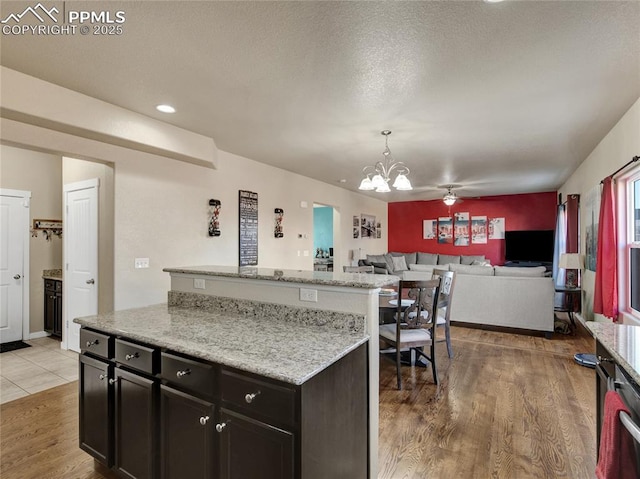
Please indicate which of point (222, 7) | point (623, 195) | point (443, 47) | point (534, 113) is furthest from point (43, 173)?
point (623, 195)

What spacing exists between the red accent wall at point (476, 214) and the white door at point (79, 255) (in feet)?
26.3

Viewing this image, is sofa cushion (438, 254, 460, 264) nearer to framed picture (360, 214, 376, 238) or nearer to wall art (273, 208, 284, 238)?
framed picture (360, 214, 376, 238)

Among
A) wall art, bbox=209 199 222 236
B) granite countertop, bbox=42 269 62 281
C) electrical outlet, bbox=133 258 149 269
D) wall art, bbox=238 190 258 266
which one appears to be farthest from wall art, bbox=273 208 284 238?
granite countertop, bbox=42 269 62 281

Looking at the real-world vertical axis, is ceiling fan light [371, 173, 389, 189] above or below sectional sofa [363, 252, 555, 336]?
above

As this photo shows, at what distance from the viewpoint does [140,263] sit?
141 inches

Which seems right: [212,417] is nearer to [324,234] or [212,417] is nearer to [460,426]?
[460,426]

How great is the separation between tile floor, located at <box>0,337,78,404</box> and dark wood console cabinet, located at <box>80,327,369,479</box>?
1675 millimetres

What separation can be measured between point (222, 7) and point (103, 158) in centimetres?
224

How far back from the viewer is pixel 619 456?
1121 mm

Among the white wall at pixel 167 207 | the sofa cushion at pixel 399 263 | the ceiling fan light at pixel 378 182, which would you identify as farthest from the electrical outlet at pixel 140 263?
the sofa cushion at pixel 399 263

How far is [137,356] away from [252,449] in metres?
0.81

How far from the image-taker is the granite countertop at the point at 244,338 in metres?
1.35

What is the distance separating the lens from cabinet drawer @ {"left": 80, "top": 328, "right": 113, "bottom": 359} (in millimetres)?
1894

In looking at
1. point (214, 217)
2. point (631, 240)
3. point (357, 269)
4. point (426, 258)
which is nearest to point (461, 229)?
point (426, 258)
